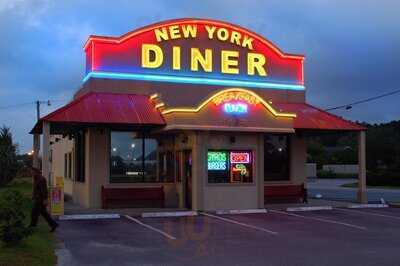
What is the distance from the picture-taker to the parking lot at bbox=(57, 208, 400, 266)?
12188 millimetres

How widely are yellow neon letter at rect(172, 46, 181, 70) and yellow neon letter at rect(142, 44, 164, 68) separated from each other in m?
0.50

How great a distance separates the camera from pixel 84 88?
1021 inches

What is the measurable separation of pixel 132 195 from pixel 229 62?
23.4 ft

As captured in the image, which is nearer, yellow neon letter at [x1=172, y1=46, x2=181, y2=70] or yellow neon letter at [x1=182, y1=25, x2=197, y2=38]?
yellow neon letter at [x1=172, y1=46, x2=181, y2=70]

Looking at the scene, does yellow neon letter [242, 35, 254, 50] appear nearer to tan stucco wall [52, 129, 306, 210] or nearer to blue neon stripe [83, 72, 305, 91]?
blue neon stripe [83, 72, 305, 91]

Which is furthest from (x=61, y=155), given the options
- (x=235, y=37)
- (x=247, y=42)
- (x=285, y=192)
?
(x=285, y=192)

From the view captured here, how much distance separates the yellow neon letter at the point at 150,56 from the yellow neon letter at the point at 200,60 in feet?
4.35

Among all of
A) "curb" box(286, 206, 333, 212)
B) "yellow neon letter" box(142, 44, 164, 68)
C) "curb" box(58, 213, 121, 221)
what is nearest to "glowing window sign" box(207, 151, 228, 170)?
"curb" box(286, 206, 333, 212)

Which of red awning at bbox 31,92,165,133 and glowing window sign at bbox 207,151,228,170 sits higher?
red awning at bbox 31,92,165,133

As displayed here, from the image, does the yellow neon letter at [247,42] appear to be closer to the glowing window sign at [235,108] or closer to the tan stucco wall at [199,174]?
the glowing window sign at [235,108]

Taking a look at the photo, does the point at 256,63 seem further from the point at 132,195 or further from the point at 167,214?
the point at 167,214

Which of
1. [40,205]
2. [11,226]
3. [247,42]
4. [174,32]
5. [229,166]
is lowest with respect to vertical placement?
[11,226]

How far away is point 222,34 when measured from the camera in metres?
26.8

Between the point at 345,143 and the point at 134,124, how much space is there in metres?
103
